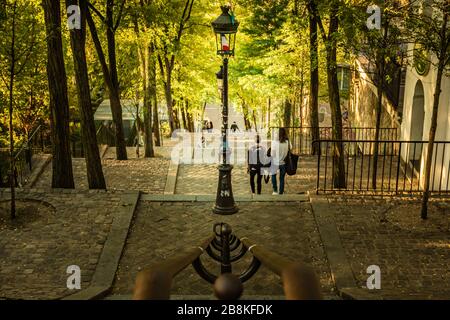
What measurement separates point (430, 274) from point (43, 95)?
17149mm

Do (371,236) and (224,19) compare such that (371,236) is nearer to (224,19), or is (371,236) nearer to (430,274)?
(430,274)

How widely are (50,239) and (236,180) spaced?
8.08 m

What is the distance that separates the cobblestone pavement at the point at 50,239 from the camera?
8023mm

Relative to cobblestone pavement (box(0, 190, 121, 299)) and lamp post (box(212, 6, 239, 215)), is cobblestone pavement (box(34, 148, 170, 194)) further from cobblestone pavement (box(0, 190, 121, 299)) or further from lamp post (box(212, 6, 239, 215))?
lamp post (box(212, 6, 239, 215))

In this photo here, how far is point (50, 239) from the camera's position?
384 inches

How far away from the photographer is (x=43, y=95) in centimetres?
2094

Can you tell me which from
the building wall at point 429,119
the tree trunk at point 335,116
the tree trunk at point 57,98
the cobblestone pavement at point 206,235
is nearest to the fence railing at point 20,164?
the tree trunk at point 57,98

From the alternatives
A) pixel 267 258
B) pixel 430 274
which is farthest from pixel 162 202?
pixel 267 258

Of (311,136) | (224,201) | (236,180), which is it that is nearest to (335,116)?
(224,201)

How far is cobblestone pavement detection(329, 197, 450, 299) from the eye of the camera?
802 cm

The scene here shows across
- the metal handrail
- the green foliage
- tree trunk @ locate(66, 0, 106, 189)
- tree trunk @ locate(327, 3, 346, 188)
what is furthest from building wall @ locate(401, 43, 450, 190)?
the metal handrail

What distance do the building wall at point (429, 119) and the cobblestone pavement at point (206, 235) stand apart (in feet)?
13.3

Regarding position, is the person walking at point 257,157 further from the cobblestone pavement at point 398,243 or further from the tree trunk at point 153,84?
the tree trunk at point 153,84

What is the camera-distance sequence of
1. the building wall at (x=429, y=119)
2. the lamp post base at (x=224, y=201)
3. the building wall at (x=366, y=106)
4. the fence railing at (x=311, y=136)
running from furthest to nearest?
the building wall at (x=366, y=106) < the fence railing at (x=311, y=136) < the building wall at (x=429, y=119) < the lamp post base at (x=224, y=201)
